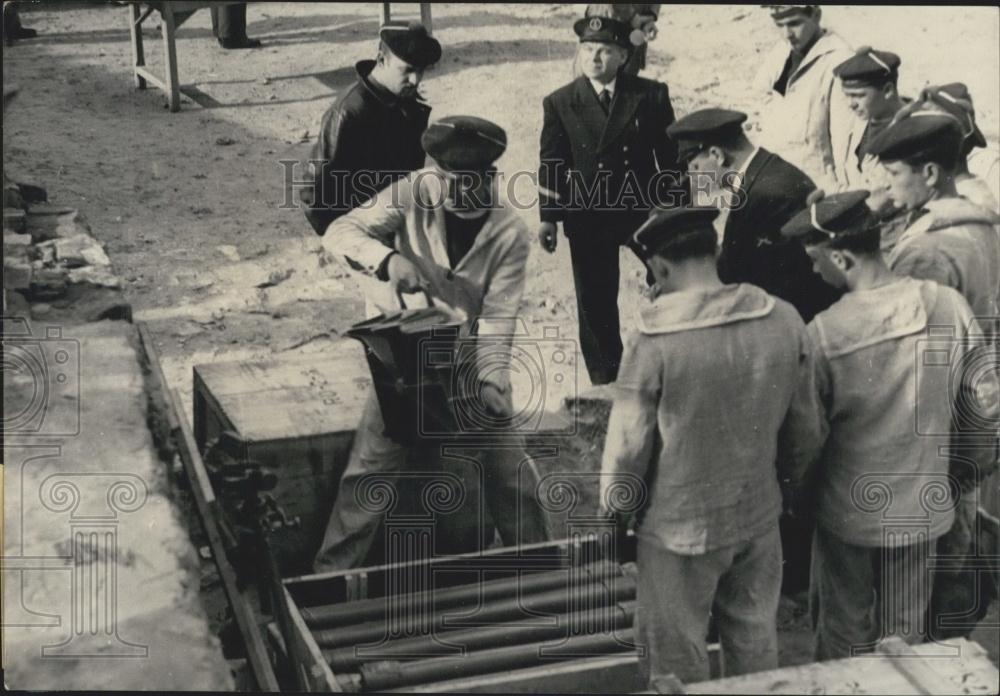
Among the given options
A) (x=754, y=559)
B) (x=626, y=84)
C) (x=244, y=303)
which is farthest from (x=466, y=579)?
(x=244, y=303)

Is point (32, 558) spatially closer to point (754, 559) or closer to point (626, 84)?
point (754, 559)

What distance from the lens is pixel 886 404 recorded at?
5.19 meters

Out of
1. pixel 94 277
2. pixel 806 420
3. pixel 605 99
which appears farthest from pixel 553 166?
pixel 94 277

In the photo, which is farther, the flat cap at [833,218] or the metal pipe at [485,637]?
the metal pipe at [485,637]

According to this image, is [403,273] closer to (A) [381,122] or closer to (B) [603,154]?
(A) [381,122]

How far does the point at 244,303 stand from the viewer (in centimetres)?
802

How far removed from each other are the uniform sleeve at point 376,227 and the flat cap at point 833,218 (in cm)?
150

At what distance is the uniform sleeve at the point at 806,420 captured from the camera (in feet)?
16.5

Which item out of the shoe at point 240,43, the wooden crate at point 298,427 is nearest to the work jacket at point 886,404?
the wooden crate at point 298,427

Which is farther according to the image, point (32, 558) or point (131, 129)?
point (131, 129)

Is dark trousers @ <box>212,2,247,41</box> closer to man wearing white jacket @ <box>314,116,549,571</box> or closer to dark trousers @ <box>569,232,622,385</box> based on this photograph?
man wearing white jacket @ <box>314,116,549,571</box>

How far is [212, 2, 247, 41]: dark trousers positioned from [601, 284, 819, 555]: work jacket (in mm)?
2913

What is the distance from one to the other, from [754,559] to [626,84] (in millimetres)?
2029

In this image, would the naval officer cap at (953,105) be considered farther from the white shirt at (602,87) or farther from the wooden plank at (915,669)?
the wooden plank at (915,669)
